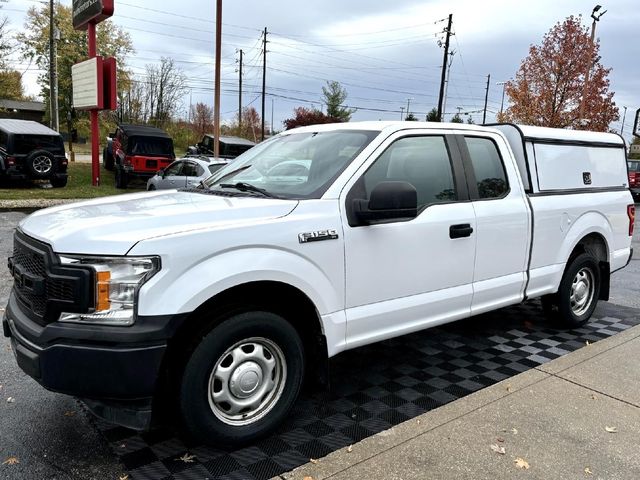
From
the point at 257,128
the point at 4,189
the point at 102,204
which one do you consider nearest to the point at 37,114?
the point at 257,128

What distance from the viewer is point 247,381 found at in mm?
2900

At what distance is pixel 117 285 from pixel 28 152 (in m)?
16.1

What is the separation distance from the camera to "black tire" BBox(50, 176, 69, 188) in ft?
56.3

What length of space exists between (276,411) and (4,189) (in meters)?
16.5

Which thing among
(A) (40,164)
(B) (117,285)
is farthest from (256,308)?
(A) (40,164)

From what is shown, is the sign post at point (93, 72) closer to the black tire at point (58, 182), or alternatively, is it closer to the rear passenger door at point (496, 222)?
the black tire at point (58, 182)

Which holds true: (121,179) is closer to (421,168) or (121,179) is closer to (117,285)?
(421,168)

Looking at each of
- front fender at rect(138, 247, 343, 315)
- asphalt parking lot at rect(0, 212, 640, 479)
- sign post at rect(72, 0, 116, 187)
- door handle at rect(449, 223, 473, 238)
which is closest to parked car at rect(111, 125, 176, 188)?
sign post at rect(72, 0, 116, 187)

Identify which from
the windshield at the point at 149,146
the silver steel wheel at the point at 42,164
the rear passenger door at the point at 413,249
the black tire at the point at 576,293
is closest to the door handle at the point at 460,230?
the rear passenger door at the point at 413,249

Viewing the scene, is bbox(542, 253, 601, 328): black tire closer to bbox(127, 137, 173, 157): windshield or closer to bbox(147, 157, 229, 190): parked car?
bbox(147, 157, 229, 190): parked car

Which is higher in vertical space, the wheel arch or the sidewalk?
the wheel arch

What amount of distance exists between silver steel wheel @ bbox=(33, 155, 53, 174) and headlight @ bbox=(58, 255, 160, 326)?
15.9 meters

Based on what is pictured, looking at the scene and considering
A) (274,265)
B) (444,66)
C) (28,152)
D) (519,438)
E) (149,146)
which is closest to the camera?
(274,265)

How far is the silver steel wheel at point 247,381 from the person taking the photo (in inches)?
112
